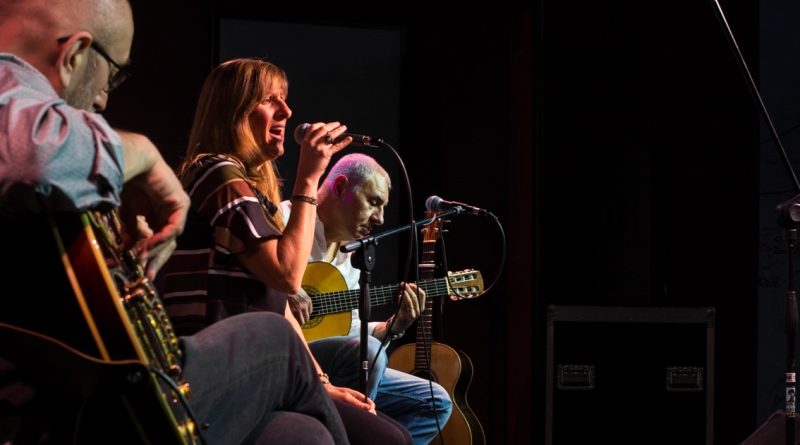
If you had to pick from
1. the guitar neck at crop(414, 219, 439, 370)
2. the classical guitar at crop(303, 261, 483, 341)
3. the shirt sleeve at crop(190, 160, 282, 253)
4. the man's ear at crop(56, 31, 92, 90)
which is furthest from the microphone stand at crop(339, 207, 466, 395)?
the man's ear at crop(56, 31, 92, 90)

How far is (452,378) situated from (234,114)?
6.11ft

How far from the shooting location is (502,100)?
459cm

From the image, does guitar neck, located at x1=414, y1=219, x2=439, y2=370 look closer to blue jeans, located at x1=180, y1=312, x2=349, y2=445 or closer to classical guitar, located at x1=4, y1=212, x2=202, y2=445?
blue jeans, located at x1=180, y1=312, x2=349, y2=445

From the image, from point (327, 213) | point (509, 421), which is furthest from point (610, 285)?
point (327, 213)

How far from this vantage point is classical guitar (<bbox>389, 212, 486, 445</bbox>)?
3729mm

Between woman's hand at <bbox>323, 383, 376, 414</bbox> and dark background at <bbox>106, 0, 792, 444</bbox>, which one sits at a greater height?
dark background at <bbox>106, 0, 792, 444</bbox>

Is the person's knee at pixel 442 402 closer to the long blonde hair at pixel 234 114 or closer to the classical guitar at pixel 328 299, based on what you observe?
the classical guitar at pixel 328 299

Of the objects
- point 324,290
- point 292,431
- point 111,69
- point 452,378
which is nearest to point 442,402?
point 452,378

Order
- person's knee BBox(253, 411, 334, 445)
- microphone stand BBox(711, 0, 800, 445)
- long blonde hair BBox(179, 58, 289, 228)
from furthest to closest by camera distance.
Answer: microphone stand BBox(711, 0, 800, 445), long blonde hair BBox(179, 58, 289, 228), person's knee BBox(253, 411, 334, 445)

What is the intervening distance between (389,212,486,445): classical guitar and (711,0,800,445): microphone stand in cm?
149

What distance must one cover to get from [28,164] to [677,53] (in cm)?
341

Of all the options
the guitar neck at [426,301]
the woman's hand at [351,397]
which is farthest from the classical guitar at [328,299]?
the woman's hand at [351,397]

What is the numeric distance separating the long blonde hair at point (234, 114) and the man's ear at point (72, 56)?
112 centimetres

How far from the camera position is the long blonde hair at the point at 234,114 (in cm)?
234
